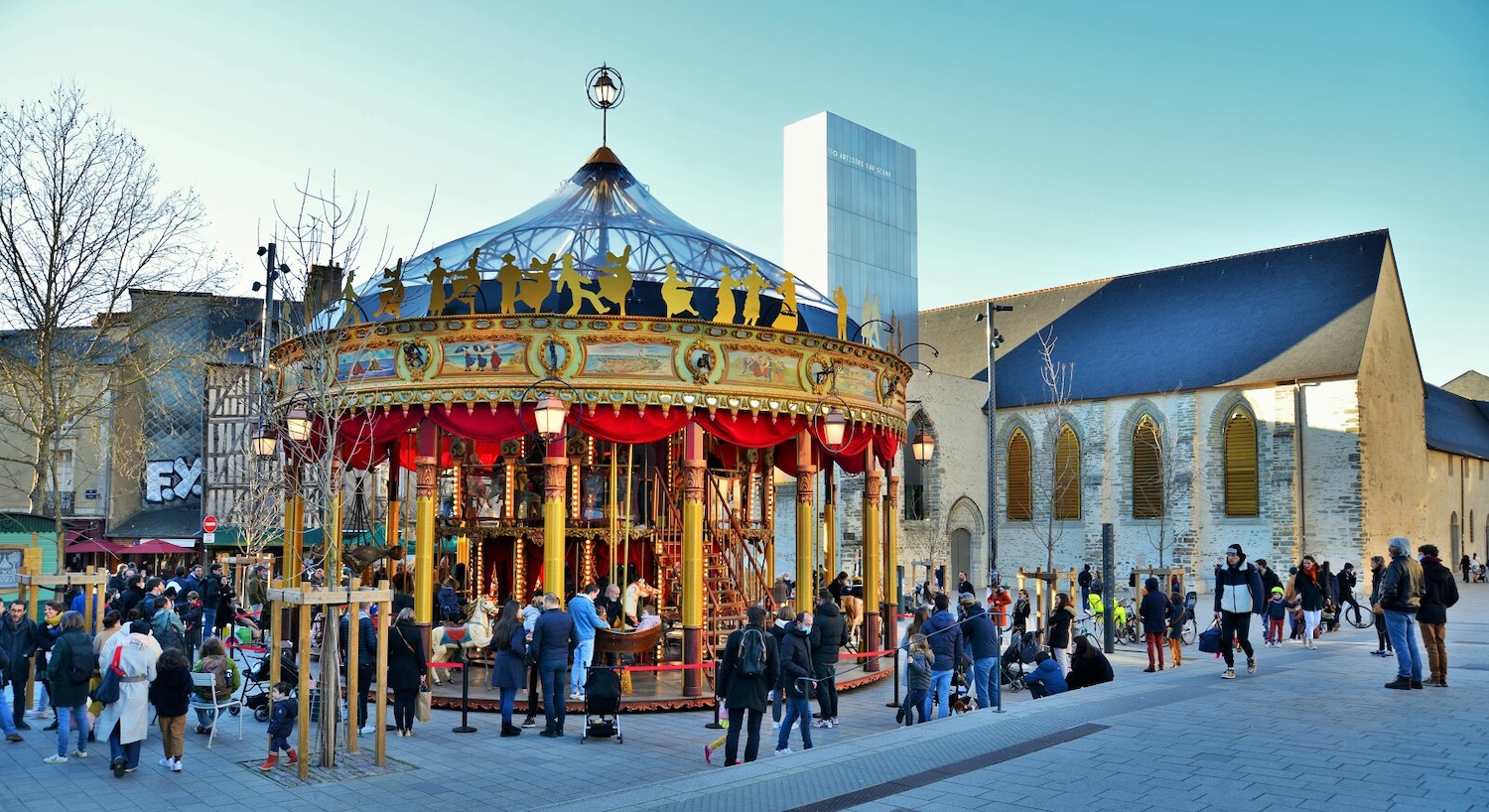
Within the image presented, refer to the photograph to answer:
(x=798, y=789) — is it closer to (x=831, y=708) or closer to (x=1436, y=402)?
(x=831, y=708)

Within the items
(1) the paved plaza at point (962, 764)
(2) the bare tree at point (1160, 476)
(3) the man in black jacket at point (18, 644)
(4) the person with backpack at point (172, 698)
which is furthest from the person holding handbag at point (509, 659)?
(2) the bare tree at point (1160, 476)

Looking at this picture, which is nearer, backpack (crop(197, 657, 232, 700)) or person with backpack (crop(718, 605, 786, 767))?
person with backpack (crop(718, 605, 786, 767))

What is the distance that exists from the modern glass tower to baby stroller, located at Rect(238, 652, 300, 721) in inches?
1600

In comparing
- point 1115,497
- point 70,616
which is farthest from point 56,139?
point 1115,497

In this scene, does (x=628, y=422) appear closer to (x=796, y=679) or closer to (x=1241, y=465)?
(x=796, y=679)

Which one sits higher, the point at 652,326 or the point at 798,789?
Result: the point at 652,326

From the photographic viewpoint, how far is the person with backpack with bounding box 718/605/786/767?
30.6ft

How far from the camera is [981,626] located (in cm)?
1209

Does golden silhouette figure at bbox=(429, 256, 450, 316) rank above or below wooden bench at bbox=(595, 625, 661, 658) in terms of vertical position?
above

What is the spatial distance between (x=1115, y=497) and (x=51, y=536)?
34333mm

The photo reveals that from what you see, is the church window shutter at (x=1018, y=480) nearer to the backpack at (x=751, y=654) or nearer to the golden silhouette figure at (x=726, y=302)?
Result: the golden silhouette figure at (x=726, y=302)

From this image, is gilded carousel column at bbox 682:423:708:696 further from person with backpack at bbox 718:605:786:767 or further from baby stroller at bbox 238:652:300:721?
baby stroller at bbox 238:652:300:721

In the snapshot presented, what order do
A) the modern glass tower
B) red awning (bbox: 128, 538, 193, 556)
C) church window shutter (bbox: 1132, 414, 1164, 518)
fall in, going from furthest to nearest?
the modern glass tower < church window shutter (bbox: 1132, 414, 1164, 518) < red awning (bbox: 128, 538, 193, 556)

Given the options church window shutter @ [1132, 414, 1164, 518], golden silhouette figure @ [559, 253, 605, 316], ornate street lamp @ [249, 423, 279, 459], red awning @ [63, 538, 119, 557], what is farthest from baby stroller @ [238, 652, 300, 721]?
church window shutter @ [1132, 414, 1164, 518]
